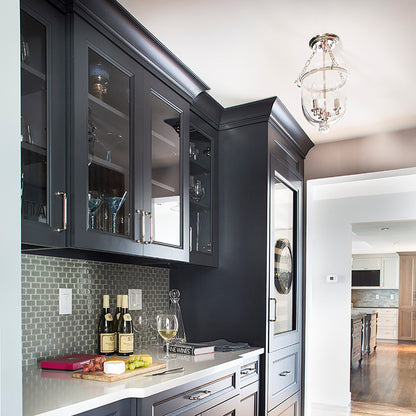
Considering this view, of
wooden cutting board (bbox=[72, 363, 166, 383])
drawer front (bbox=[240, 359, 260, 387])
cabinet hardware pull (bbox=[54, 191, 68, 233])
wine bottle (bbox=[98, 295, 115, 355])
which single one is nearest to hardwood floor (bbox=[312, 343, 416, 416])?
drawer front (bbox=[240, 359, 260, 387])

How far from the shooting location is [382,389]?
5.49 m

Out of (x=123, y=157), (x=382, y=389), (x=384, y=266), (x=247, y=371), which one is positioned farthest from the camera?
(x=384, y=266)

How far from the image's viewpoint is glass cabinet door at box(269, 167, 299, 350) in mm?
2810

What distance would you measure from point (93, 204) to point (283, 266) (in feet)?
5.42

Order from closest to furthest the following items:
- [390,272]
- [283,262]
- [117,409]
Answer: [117,409]
[283,262]
[390,272]

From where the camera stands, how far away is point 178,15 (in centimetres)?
190

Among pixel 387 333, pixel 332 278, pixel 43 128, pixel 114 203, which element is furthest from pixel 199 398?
pixel 387 333

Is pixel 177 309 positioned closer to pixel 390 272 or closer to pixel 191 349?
pixel 191 349

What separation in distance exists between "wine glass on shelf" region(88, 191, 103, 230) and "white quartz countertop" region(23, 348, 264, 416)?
0.58 m

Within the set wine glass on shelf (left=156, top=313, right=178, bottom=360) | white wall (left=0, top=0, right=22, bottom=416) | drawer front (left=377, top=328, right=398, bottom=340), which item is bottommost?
drawer front (left=377, top=328, right=398, bottom=340)

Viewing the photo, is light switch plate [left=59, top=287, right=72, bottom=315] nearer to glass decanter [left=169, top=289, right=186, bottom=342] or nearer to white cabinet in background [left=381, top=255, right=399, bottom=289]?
glass decanter [left=169, top=289, right=186, bottom=342]

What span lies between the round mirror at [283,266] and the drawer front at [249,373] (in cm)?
55

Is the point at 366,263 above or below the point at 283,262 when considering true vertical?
below

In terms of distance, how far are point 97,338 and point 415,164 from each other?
249 centimetres
